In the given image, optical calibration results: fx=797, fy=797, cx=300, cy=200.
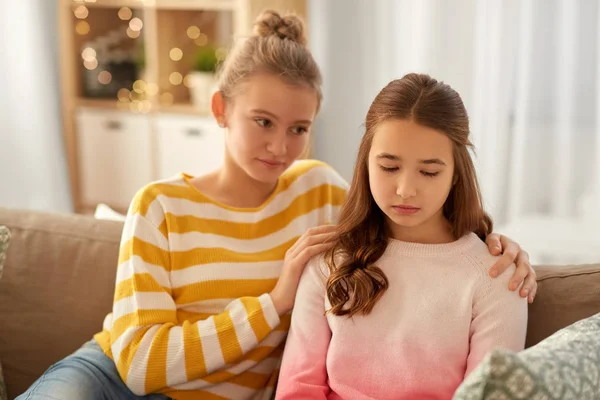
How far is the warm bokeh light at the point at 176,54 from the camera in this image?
3.88 meters

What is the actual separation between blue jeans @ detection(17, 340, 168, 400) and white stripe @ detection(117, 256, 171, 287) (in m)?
0.18

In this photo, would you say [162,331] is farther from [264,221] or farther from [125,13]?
[125,13]

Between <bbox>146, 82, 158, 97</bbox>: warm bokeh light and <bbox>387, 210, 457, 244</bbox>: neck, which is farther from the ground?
<bbox>146, 82, 158, 97</bbox>: warm bokeh light

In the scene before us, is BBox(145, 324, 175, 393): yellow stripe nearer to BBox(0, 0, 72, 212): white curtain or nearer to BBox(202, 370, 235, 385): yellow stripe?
BBox(202, 370, 235, 385): yellow stripe

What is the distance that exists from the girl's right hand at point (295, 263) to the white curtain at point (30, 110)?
2814 millimetres

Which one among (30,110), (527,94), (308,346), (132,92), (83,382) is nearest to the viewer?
(308,346)

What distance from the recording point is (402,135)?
1.32 metres

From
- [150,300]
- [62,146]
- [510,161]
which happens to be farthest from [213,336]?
[62,146]

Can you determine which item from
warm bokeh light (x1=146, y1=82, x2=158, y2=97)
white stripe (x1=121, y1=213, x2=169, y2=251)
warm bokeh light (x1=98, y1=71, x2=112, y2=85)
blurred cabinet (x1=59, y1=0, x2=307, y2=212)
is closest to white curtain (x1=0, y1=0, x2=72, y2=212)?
blurred cabinet (x1=59, y1=0, x2=307, y2=212)

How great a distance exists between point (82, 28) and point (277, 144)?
2810 mm

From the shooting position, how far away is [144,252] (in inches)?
60.4

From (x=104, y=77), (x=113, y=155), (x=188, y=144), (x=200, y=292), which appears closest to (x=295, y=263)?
(x=200, y=292)

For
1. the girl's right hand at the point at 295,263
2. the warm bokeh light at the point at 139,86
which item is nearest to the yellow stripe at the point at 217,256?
the girl's right hand at the point at 295,263

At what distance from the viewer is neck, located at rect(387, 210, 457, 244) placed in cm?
144
